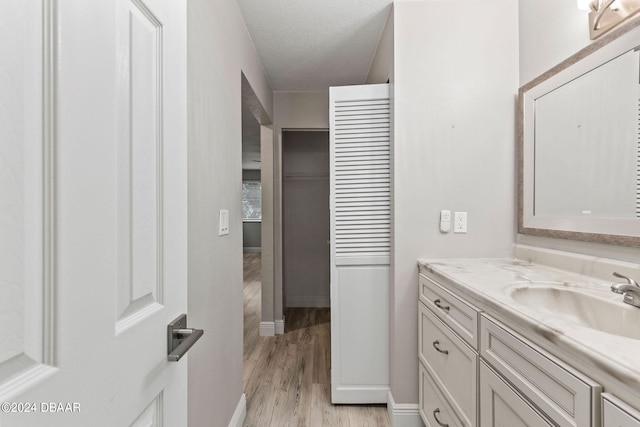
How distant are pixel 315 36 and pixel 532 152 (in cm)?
157

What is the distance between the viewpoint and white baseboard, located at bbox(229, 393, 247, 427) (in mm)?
1734

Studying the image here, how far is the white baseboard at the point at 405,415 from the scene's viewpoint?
183 centimetres

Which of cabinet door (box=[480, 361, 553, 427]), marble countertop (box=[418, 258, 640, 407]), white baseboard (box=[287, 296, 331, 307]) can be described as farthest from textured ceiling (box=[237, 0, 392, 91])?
white baseboard (box=[287, 296, 331, 307])

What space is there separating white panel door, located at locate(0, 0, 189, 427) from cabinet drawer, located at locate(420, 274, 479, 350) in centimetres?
102

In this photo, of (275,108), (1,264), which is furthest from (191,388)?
(275,108)

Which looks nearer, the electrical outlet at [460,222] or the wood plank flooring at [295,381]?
the electrical outlet at [460,222]

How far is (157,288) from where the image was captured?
656 millimetres

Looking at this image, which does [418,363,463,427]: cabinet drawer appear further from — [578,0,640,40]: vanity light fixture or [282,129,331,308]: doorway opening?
[282,129,331,308]: doorway opening

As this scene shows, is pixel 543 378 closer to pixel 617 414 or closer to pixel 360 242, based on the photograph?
pixel 617 414

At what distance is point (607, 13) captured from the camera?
1227 mm

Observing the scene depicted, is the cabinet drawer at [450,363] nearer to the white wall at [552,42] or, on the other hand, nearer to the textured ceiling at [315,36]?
the white wall at [552,42]

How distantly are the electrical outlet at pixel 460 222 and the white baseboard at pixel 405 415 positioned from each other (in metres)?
1.06

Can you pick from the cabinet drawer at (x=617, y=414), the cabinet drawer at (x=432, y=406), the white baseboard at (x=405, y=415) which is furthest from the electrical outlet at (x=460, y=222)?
the cabinet drawer at (x=617, y=414)

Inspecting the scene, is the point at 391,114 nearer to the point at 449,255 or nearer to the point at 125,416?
the point at 449,255
